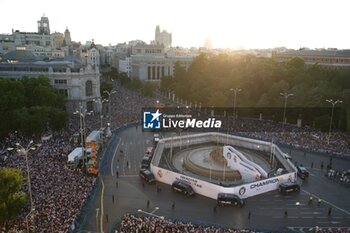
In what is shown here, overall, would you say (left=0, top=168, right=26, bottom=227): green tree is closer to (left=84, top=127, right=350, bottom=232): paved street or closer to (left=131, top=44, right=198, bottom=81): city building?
(left=84, top=127, right=350, bottom=232): paved street

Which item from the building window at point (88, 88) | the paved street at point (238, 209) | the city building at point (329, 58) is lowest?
the paved street at point (238, 209)

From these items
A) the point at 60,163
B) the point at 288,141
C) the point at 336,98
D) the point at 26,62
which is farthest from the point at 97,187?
the point at 26,62

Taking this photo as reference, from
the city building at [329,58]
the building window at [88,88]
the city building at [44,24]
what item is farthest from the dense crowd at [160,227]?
the city building at [44,24]

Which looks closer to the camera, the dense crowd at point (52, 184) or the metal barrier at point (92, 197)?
the dense crowd at point (52, 184)

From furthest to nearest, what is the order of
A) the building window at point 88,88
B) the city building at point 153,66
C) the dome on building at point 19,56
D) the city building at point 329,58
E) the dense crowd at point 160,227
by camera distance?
1. the city building at point 153,66
2. the city building at point 329,58
3. the dome on building at point 19,56
4. the building window at point 88,88
5. the dense crowd at point 160,227

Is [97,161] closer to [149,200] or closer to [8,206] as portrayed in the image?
[149,200]

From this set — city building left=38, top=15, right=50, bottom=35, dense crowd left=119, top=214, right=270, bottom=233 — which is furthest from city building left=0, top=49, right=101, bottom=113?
city building left=38, top=15, right=50, bottom=35

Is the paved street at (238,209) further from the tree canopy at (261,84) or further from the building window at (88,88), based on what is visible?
the building window at (88,88)
